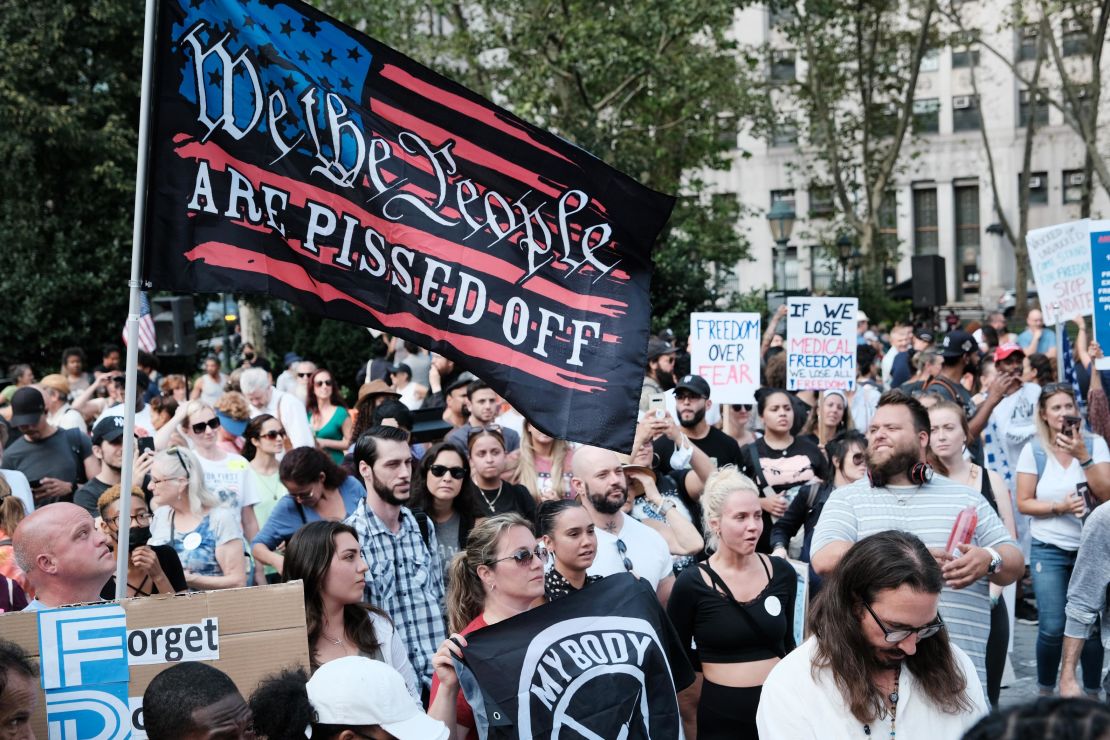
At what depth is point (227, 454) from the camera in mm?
8703

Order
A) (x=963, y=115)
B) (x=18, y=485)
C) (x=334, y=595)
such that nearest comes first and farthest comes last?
(x=334, y=595) < (x=18, y=485) < (x=963, y=115)

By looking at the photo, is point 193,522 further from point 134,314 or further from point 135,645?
point 135,645

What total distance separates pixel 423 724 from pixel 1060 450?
19.4ft

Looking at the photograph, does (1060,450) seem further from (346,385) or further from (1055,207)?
(1055,207)

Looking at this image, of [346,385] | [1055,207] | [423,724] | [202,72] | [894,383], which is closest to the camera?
[423,724]

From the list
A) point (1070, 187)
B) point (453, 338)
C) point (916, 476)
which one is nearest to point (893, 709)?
point (916, 476)

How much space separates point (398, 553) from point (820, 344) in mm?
6840

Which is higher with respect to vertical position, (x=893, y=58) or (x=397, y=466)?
(x=893, y=58)

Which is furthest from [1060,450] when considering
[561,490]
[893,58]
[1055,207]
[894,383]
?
[1055,207]

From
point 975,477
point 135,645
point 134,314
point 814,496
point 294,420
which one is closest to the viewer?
point 135,645

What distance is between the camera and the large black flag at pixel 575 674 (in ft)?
14.0

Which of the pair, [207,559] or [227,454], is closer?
[207,559]

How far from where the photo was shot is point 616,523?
6.06 metres

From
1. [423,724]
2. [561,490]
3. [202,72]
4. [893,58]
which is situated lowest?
[423,724]
